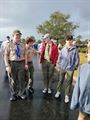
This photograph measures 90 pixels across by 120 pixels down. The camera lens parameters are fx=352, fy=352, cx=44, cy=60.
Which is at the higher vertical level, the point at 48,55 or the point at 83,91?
the point at 48,55

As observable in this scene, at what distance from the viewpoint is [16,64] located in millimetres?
9727

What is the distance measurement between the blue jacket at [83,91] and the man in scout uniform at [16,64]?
4.42 meters

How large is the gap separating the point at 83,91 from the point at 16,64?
475 cm

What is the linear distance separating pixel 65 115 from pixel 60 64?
6.88 ft

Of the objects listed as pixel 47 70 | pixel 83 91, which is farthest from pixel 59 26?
pixel 83 91

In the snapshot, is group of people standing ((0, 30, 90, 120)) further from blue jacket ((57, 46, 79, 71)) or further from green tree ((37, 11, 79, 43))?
green tree ((37, 11, 79, 43))

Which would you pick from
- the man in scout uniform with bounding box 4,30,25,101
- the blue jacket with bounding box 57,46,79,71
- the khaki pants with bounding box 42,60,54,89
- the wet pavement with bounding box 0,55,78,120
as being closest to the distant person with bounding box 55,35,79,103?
the blue jacket with bounding box 57,46,79,71

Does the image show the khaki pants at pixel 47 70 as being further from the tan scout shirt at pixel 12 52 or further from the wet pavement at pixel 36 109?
the tan scout shirt at pixel 12 52

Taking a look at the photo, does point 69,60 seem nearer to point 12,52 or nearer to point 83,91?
point 12,52

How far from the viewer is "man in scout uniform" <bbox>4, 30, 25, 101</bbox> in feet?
31.3

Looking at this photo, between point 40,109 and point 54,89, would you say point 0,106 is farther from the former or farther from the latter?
point 54,89

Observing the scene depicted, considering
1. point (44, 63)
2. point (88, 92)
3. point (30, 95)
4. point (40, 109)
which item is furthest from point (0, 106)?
point (88, 92)

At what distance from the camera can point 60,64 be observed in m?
9.96

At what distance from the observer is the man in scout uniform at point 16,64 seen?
375 inches
